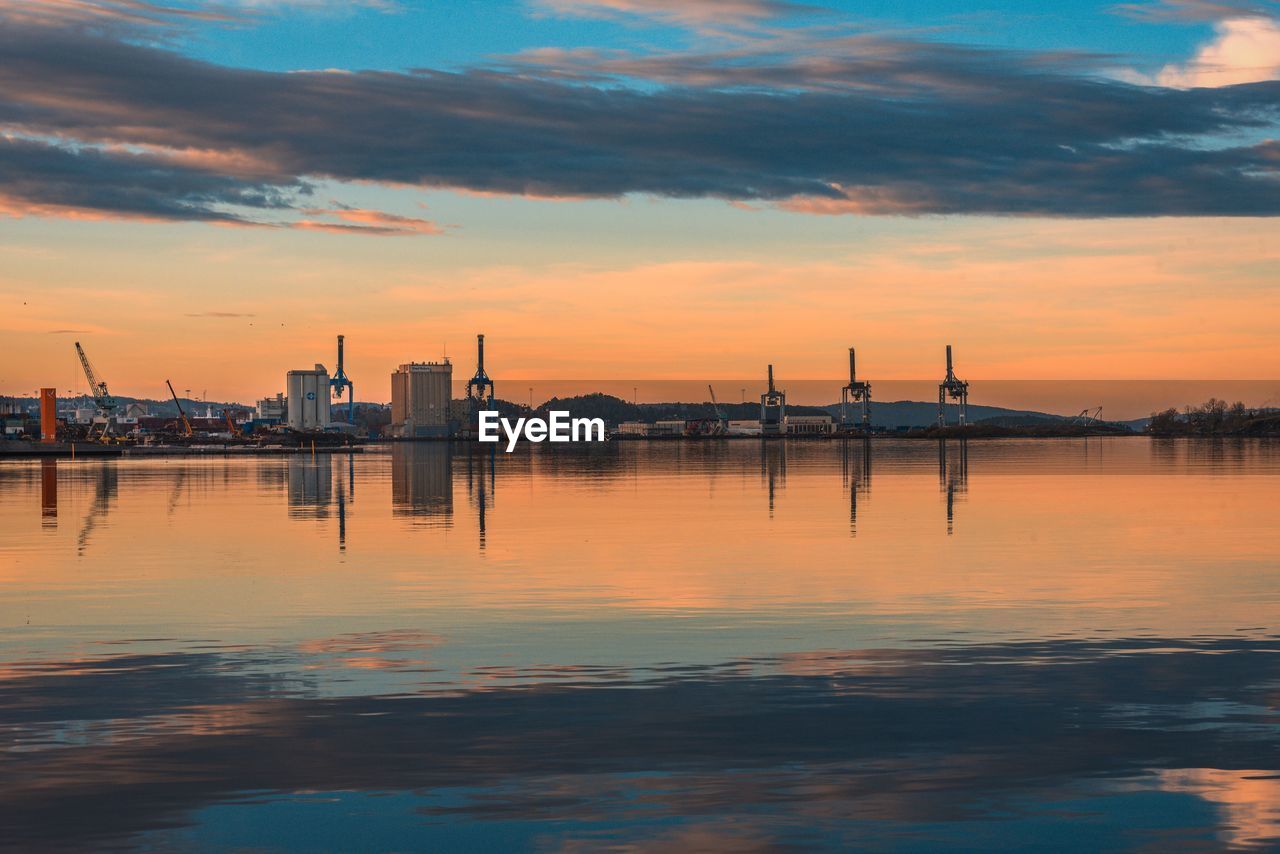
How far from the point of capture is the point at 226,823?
614 inches

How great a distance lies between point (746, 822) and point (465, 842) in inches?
121

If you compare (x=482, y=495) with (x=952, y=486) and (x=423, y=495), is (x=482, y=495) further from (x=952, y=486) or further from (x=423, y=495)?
(x=952, y=486)

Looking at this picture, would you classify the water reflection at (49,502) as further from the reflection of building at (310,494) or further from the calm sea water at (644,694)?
the calm sea water at (644,694)


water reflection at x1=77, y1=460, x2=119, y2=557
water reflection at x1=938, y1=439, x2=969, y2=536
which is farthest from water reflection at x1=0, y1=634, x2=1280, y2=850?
water reflection at x1=938, y1=439, x2=969, y2=536

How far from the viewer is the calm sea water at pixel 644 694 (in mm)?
15766

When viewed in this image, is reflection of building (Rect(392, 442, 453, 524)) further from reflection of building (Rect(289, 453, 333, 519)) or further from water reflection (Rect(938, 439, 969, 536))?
water reflection (Rect(938, 439, 969, 536))

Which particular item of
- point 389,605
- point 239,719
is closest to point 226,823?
point 239,719

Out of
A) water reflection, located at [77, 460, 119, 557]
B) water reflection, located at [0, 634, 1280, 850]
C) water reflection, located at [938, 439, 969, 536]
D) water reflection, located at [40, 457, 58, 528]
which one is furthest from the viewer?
water reflection, located at [938, 439, 969, 536]

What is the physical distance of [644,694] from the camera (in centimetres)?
2297

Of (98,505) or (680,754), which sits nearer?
(680,754)

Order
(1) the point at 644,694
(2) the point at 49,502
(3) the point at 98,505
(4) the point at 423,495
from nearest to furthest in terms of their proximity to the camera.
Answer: (1) the point at 644,694, (3) the point at 98,505, (2) the point at 49,502, (4) the point at 423,495

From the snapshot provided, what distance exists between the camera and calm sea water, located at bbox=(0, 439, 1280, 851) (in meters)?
15.8

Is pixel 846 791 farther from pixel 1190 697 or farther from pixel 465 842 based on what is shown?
pixel 1190 697

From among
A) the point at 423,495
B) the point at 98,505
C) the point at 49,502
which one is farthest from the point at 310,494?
the point at 49,502
